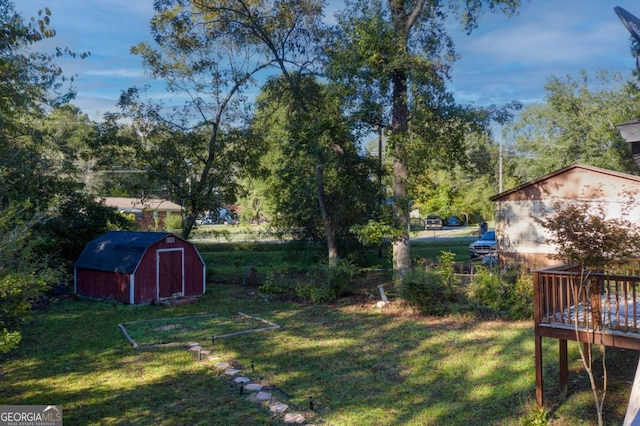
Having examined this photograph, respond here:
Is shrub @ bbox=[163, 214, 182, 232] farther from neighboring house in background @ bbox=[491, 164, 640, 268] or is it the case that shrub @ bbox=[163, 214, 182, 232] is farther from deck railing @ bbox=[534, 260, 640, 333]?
deck railing @ bbox=[534, 260, 640, 333]

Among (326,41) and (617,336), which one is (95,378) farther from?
(326,41)

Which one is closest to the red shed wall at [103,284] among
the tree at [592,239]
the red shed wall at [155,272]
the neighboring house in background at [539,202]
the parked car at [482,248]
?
the red shed wall at [155,272]

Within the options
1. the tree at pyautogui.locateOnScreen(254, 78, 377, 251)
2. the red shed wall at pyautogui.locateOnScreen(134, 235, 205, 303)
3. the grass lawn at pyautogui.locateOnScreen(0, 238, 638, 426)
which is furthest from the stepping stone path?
the tree at pyautogui.locateOnScreen(254, 78, 377, 251)

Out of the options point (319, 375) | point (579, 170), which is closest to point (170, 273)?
point (319, 375)

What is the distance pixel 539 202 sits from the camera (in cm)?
1614

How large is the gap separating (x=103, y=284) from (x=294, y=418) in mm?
12065

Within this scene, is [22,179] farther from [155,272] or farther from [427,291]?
[427,291]

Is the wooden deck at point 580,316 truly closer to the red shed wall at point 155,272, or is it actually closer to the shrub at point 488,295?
the shrub at point 488,295

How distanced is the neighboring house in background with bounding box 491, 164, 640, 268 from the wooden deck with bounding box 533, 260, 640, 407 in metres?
8.28

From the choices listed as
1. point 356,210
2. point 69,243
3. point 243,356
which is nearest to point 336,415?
point 243,356

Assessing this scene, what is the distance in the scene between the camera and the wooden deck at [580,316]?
633 cm

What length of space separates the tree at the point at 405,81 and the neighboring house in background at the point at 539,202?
2.71m

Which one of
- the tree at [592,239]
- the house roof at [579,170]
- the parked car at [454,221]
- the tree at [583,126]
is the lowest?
the tree at [592,239]

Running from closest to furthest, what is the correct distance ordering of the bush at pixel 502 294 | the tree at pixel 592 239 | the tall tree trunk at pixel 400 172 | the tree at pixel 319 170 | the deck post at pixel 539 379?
the tree at pixel 592 239
the deck post at pixel 539 379
the bush at pixel 502 294
the tall tree trunk at pixel 400 172
the tree at pixel 319 170
